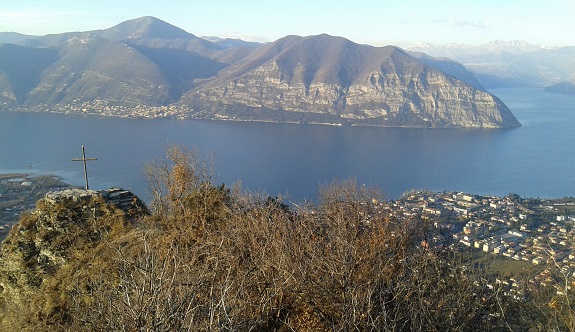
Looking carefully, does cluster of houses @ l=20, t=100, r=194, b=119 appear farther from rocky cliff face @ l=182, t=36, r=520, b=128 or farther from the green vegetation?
the green vegetation

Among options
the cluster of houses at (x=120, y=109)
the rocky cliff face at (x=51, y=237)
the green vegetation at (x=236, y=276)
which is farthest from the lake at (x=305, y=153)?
the green vegetation at (x=236, y=276)

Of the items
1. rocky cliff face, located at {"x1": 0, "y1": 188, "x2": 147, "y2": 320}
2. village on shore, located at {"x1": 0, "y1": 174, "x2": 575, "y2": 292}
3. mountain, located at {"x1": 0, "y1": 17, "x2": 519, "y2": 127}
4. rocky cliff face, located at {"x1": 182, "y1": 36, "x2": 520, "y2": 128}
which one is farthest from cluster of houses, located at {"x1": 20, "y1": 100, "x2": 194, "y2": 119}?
rocky cliff face, located at {"x1": 0, "y1": 188, "x2": 147, "y2": 320}

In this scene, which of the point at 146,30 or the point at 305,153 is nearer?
the point at 305,153

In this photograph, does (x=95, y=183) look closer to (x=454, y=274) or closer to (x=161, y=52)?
(x=454, y=274)

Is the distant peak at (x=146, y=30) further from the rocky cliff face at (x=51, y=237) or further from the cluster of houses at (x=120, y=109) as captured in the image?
the rocky cliff face at (x=51, y=237)

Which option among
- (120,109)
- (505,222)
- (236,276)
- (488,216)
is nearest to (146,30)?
(120,109)

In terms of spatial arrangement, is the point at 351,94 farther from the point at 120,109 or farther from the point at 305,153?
the point at 120,109
